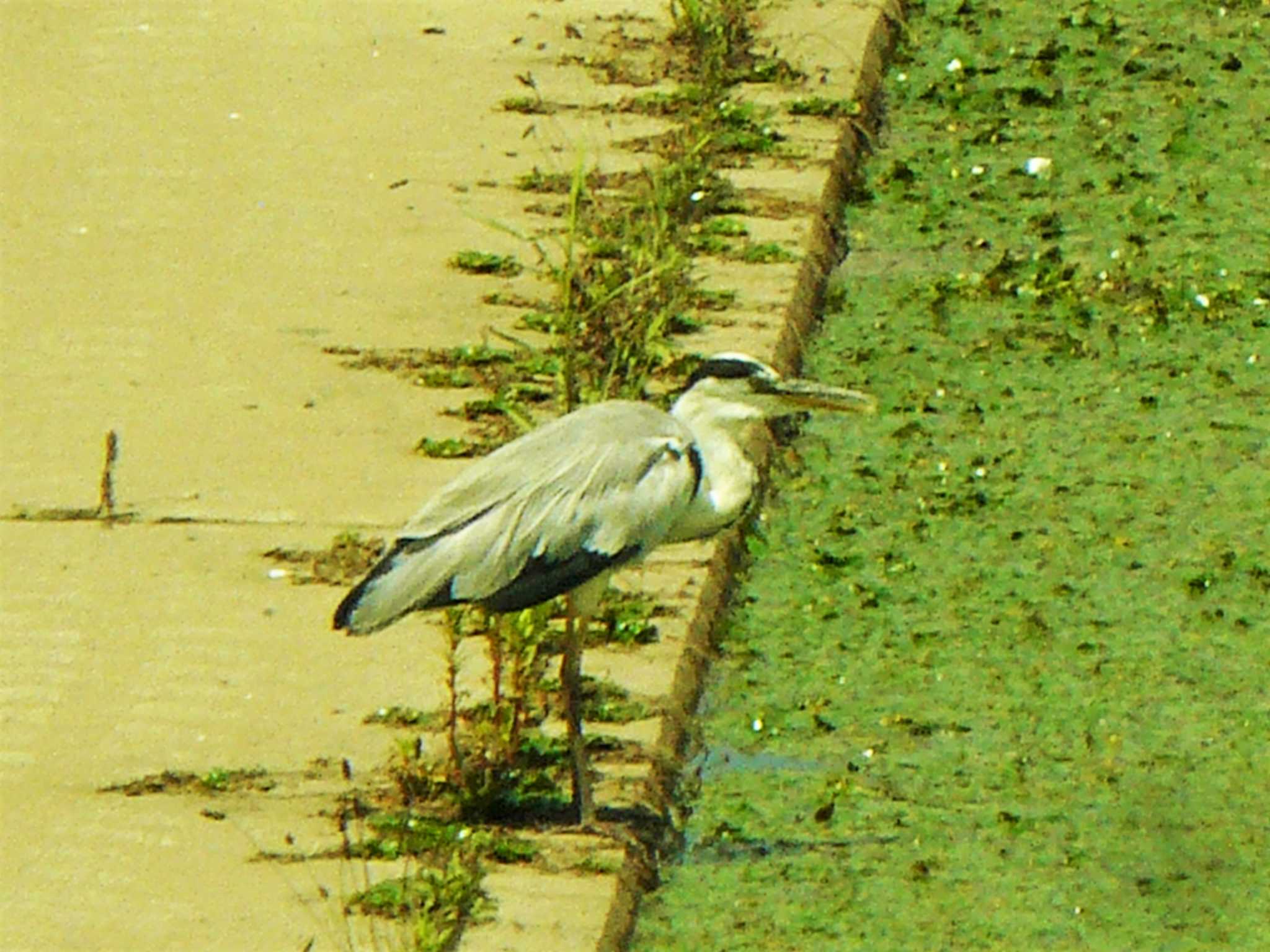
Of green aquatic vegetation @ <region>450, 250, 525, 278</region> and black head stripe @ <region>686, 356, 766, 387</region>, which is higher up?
black head stripe @ <region>686, 356, 766, 387</region>

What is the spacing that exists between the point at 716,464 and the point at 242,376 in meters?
2.05

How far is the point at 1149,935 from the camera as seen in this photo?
5.28 meters

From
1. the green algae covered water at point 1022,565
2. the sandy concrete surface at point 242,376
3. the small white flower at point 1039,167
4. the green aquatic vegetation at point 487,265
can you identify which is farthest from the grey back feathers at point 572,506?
the small white flower at point 1039,167

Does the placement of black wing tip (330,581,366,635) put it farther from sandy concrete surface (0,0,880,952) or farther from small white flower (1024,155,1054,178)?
small white flower (1024,155,1054,178)

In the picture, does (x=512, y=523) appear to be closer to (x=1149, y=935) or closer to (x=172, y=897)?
(x=172, y=897)

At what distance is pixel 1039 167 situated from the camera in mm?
9367

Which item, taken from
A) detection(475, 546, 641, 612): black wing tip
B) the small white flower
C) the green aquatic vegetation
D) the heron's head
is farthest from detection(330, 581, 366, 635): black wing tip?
the small white flower

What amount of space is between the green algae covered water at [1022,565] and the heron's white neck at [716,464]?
49 centimetres

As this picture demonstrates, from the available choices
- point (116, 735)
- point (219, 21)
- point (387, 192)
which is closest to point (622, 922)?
point (116, 735)

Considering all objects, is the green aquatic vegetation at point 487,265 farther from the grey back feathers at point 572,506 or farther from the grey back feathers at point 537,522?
the grey back feathers at point 537,522

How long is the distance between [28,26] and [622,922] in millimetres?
5891

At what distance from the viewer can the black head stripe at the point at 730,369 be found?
5.86 meters

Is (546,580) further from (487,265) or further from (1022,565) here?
(487,265)

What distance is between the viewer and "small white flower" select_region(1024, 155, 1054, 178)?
30.7 feet
